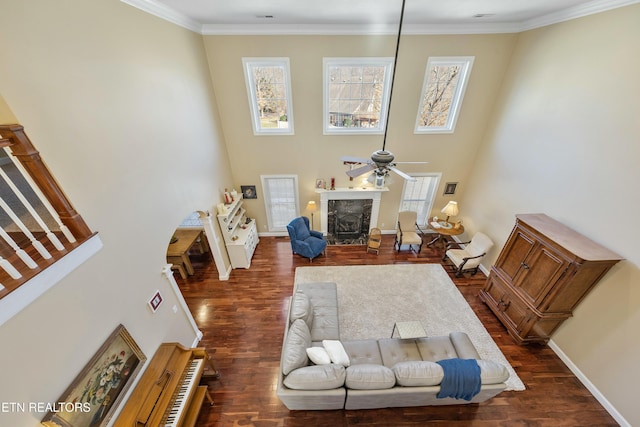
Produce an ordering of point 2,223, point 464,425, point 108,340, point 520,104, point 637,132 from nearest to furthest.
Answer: point 2,223
point 108,340
point 637,132
point 464,425
point 520,104

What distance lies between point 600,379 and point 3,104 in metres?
7.20

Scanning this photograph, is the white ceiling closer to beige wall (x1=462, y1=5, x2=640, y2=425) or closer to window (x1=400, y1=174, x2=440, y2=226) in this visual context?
beige wall (x1=462, y1=5, x2=640, y2=425)

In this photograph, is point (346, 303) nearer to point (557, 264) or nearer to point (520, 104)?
point (557, 264)

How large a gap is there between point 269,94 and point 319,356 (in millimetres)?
5311

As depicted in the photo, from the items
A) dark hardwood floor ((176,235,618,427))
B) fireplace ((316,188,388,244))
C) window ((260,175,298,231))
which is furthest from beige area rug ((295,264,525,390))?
window ((260,175,298,231))

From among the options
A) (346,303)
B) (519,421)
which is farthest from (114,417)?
(519,421)

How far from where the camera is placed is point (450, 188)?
250 inches

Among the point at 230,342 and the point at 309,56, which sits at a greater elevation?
the point at 309,56

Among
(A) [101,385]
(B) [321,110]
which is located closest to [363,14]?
(B) [321,110]

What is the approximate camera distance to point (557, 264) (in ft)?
10.5

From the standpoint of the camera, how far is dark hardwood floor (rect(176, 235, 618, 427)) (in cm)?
309

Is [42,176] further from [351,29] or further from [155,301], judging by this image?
[351,29]

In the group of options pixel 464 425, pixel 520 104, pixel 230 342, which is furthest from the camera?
pixel 520 104

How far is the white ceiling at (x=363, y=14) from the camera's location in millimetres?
3305
